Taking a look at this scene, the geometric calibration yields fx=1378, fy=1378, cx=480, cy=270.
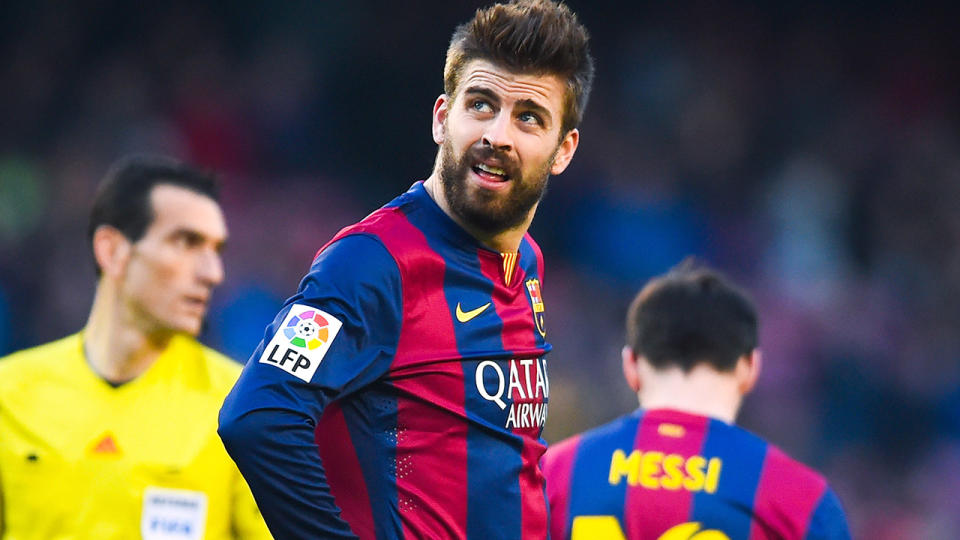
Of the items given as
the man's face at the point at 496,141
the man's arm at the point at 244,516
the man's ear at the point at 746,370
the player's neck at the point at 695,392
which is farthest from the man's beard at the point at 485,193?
the man's arm at the point at 244,516

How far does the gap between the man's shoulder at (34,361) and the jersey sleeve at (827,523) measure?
242cm

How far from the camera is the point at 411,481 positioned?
2.77 m

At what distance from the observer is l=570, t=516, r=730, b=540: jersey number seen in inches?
150

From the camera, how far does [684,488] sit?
3.87m

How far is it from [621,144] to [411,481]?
9489 millimetres

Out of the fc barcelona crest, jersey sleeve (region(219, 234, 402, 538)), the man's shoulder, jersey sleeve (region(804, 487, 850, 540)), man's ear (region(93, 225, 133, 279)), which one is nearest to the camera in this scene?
jersey sleeve (region(219, 234, 402, 538))

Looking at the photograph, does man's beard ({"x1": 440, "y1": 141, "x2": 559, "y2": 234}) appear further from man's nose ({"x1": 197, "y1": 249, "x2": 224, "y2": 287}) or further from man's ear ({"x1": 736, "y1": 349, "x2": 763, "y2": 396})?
man's nose ({"x1": 197, "y1": 249, "x2": 224, "y2": 287})

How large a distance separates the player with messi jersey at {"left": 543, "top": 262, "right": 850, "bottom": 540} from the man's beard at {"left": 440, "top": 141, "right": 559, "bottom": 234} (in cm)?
121

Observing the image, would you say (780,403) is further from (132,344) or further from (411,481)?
(411,481)

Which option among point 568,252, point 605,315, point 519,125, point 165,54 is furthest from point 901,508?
point 519,125

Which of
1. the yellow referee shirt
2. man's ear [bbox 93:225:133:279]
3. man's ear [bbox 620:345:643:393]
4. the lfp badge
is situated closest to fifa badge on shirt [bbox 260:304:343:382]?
the lfp badge

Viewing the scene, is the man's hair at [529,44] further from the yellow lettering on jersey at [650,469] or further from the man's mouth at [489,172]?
the yellow lettering on jersey at [650,469]

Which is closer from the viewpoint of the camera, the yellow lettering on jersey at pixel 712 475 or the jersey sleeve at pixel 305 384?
the jersey sleeve at pixel 305 384

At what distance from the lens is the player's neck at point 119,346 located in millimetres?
4520
